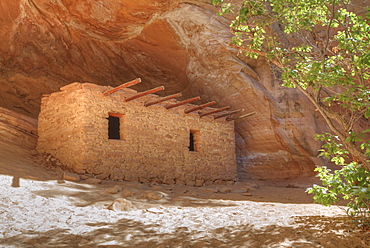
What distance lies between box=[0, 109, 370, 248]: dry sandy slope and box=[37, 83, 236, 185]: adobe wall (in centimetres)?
118

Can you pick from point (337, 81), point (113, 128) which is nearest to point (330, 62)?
point (337, 81)

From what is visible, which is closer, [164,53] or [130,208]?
[130,208]

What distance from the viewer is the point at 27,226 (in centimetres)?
413

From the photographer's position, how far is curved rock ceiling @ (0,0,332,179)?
10.4 meters

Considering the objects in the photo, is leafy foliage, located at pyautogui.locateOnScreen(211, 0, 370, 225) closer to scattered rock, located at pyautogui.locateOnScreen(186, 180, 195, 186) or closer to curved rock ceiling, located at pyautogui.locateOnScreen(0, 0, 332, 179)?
scattered rock, located at pyautogui.locateOnScreen(186, 180, 195, 186)

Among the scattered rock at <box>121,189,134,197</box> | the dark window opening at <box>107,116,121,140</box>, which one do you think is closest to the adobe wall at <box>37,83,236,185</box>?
the scattered rock at <box>121,189,134,197</box>

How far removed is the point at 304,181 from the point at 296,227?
7.71 meters

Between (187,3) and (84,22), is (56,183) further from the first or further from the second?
(187,3)

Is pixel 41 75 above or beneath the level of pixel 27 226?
above

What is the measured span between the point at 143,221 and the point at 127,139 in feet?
13.2

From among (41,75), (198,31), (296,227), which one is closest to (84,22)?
(41,75)

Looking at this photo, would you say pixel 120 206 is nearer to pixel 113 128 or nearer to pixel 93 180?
pixel 93 180

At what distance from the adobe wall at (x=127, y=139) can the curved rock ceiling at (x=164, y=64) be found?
2.13 m

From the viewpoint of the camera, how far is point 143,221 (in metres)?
4.72
